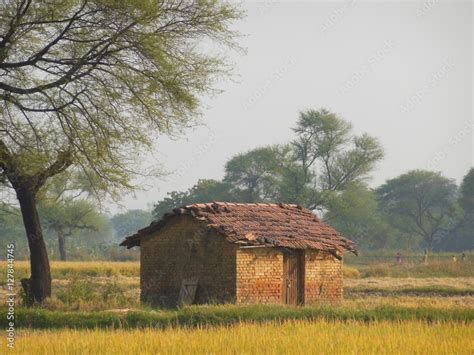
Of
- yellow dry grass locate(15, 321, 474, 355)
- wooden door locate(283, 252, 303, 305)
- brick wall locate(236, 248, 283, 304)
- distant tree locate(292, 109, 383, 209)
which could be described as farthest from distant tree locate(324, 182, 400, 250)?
yellow dry grass locate(15, 321, 474, 355)

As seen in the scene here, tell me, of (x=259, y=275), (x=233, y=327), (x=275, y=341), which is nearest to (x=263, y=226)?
(x=259, y=275)

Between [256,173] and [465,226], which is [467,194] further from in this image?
[256,173]

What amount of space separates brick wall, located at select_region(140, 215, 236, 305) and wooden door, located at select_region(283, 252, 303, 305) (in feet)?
8.04

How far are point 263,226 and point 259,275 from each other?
6.17 feet

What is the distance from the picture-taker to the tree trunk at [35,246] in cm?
3017

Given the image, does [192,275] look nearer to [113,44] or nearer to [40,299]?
[40,299]

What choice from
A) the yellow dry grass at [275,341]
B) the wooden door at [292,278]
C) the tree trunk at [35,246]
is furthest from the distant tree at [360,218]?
the yellow dry grass at [275,341]

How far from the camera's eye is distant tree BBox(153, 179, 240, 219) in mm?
91438

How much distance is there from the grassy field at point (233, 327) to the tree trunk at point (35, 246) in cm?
69

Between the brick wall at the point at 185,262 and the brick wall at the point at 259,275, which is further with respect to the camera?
the brick wall at the point at 185,262

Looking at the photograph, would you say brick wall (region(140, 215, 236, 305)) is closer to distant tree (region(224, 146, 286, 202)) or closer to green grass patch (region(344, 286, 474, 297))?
green grass patch (region(344, 286, 474, 297))

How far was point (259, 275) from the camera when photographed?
31.1 m

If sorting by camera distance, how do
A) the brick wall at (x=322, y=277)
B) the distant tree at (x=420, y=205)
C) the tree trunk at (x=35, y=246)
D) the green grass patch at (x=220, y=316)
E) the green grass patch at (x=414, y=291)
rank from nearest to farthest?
the green grass patch at (x=220, y=316) < the tree trunk at (x=35, y=246) < the brick wall at (x=322, y=277) < the green grass patch at (x=414, y=291) < the distant tree at (x=420, y=205)

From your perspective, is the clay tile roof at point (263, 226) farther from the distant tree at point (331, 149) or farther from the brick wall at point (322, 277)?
the distant tree at point (331, 149)
